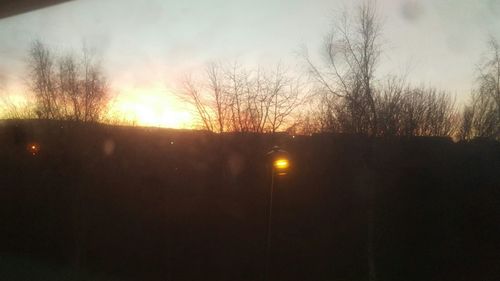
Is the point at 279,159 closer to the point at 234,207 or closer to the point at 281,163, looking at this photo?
the point at 281,163

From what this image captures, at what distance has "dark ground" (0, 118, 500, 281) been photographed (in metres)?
10.0

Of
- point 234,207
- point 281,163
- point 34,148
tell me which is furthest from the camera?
point 34,148

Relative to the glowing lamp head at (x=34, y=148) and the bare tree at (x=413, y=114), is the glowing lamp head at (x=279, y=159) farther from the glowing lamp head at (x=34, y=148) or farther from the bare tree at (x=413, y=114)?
the glowing lamp head at (x=34, y=148)

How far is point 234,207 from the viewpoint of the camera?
1188 centimetres

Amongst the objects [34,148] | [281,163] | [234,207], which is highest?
[281,163]

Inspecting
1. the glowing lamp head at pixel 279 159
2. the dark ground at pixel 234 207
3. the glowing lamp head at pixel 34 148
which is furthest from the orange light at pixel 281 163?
the glowing lamp head at pixel 34 148

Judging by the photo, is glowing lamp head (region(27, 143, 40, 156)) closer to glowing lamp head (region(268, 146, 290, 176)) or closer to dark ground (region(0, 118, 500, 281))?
dark ground (region(0, 118, 500, 281))

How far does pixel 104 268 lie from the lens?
11.8m

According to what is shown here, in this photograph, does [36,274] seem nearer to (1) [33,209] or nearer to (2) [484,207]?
(1) [33,209]

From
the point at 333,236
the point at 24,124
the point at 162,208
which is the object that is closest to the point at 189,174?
the point at 162,208

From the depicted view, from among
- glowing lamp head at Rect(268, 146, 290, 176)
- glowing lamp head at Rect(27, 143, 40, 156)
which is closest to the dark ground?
glowing lamp head at Rect(27, 143, 40, 156)

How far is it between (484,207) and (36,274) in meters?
10.0

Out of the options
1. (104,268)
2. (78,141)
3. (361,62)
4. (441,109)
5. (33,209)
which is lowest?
(104,268)

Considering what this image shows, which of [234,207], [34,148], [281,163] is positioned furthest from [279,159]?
[34,148]
